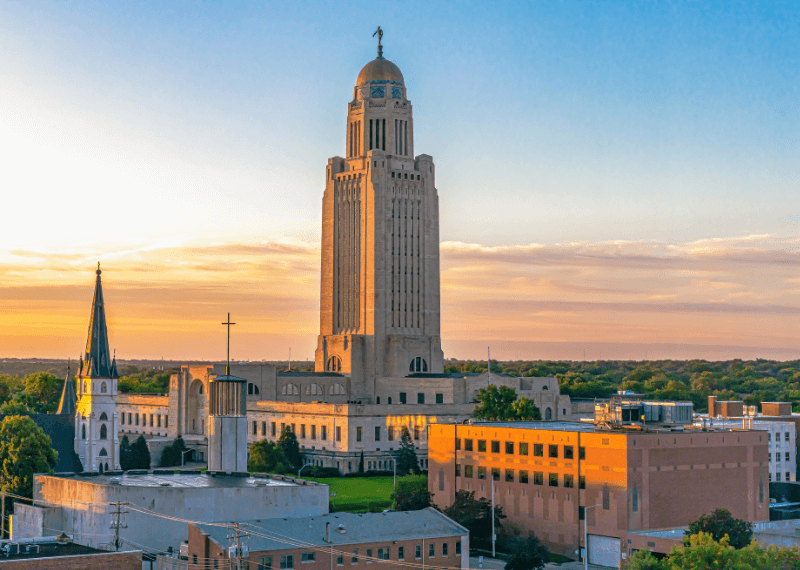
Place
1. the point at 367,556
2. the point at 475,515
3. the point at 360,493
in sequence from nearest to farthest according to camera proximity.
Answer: the point at 367,556 < the point at 475,515 < the point at 360,493

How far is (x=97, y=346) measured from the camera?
133 meters

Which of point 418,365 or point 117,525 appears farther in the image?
point 418,365

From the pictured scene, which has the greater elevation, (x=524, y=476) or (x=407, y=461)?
(x=524, y=476)

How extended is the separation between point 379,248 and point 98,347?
205 feet

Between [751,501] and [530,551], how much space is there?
2485 centimetres

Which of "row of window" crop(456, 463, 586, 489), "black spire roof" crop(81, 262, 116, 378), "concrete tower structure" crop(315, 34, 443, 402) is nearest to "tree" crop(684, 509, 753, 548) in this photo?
"row of window" crop(456, 463, 586, 489)

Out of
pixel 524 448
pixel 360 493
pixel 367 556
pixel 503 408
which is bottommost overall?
pixel 360 493

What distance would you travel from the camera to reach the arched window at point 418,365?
187 m

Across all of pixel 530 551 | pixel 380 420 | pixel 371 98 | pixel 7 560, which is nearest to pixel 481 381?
pixel 380 420

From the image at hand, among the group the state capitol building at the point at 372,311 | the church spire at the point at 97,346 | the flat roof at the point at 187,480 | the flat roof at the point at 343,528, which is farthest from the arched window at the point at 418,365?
the flat roof at the point at 343,528

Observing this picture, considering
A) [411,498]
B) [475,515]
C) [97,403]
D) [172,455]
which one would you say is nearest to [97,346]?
[97,403]

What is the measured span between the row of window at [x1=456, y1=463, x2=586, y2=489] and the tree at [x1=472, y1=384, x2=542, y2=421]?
3427 cm

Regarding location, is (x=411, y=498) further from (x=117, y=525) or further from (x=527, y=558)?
(x=117, y=525)

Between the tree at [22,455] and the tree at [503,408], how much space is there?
53279 millimetres
